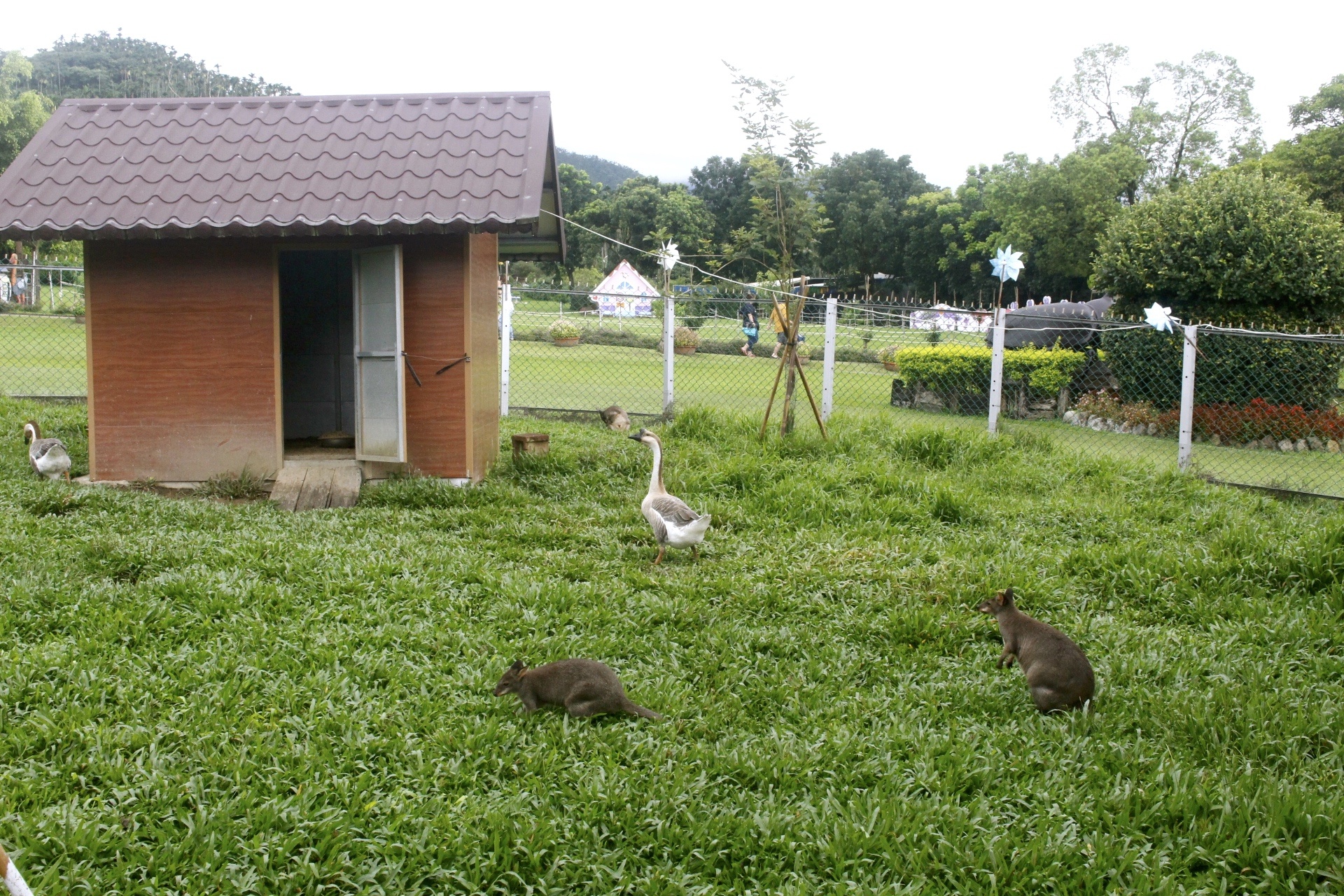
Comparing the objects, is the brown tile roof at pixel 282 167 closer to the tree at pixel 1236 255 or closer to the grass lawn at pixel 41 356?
the grass lawn at pixel 41 356

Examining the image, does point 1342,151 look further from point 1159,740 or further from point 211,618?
point 211,618

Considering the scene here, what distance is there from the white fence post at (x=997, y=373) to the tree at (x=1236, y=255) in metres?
3.59

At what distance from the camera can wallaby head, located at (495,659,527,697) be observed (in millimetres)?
4484

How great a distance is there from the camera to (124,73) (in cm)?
7506

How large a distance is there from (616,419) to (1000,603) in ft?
25.2

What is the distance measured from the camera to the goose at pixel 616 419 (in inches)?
483

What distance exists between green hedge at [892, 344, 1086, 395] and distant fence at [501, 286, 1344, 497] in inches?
0.8

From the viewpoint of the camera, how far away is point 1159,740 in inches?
168

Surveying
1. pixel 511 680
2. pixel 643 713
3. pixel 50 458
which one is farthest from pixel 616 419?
pixel 643 713

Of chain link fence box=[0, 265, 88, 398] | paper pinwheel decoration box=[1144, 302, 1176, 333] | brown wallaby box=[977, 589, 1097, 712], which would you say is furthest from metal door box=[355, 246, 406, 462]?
paper pinwheel decoration box=[1144, 302, 1176, 333]

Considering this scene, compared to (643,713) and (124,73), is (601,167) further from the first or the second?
(643,713)

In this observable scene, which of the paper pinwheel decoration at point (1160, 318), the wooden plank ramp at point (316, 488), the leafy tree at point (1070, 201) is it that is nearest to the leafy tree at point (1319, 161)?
the leafy tree at point (1070, 201)

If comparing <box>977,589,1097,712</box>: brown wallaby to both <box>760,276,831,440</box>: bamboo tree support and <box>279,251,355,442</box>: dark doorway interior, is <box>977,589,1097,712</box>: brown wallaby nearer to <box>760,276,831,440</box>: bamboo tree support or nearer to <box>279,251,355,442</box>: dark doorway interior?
<box>760,276,831,440</box>: bamboo tree support

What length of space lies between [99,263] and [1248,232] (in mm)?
12992
